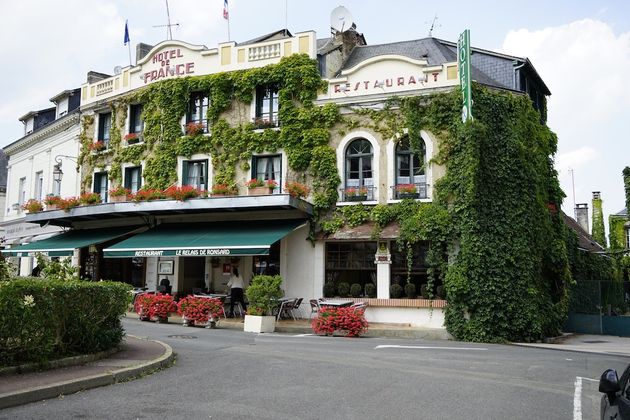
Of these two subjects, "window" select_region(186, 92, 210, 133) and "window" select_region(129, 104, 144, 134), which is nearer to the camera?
"window" select_region(186, 92, 210, 133)

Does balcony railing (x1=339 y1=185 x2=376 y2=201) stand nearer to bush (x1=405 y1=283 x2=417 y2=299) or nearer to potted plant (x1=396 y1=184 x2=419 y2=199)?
potted plant (x1=396 y1=184 x2=419 y2=199)

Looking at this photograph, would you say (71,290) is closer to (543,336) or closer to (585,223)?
(543,336)

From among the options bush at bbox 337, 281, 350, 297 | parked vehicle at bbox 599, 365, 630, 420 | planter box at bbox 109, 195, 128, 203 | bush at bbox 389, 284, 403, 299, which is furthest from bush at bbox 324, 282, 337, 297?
parked vehicle at bbox 599, 365, 630, 420

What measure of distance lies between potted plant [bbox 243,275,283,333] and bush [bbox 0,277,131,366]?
607 cm

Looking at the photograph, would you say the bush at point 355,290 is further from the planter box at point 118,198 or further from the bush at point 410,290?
the planter box at point 118,198

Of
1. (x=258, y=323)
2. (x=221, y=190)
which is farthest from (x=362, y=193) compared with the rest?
(x=258, y=323)

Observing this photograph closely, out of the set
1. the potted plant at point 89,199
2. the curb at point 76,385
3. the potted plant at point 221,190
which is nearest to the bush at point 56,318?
the curb at point 76,385

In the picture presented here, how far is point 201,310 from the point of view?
16859 mm

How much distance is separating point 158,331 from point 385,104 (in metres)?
10.0

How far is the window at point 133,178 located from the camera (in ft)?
79.3

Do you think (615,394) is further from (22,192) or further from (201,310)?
(22,192)

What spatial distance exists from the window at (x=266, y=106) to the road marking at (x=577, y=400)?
46.4 feet

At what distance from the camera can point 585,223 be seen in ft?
153

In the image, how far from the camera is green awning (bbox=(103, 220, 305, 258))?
18.4 metres
